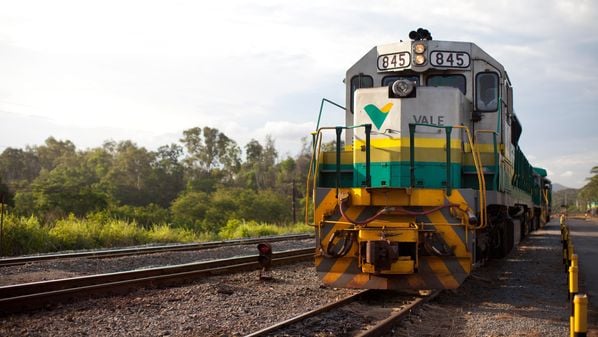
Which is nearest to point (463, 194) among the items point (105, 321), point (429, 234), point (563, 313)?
point (429, 234)

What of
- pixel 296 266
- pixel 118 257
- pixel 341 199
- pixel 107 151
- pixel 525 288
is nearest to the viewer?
pixel 341 199

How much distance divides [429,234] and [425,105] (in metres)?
1.73

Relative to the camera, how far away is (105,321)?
568 cm

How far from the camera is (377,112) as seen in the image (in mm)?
7559

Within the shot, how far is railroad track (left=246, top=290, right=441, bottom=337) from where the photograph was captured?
17.2ft

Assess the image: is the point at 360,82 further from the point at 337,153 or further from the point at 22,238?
the point at 22,238

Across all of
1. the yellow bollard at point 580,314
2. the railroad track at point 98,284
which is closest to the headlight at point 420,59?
the railroad track at point 98,284

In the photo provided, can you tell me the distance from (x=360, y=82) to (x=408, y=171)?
5.38 ft

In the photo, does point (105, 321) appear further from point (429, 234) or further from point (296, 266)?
point (296, 266)

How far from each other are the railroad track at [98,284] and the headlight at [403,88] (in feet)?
13.3

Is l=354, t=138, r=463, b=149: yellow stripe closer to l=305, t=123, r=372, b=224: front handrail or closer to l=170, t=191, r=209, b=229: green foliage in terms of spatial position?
l=305, t=123, r=372, b=224: front handrail

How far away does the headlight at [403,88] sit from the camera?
7340 millimetres

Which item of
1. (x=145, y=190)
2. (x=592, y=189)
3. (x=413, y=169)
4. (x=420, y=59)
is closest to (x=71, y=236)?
(x=420, y=59)

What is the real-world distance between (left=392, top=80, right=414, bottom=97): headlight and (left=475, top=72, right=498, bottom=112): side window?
1.34 meters
